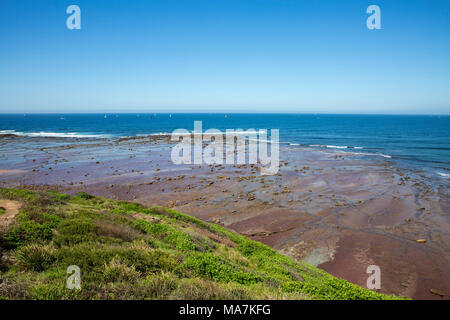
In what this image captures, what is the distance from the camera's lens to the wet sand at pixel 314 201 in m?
12.0

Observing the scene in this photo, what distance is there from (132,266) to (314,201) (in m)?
17.8

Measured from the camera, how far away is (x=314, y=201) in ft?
67.1

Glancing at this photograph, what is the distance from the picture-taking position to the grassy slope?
492 cm

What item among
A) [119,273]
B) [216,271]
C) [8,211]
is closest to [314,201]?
[216,271]

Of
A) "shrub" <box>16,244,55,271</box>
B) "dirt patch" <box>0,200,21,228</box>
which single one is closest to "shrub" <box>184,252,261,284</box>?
"shrub" <box>16,244,55,271</box>

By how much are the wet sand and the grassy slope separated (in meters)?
4.63

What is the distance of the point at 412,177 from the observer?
90.0 ft

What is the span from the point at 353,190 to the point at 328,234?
35.2 feet

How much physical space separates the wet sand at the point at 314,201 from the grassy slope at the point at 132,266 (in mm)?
4629

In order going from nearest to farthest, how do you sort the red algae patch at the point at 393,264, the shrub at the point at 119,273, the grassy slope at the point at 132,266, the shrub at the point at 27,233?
1. the grassy slope at the point at 132,266
2. the shrub at the point at 119,273
3. the shrub at the point at 27,233
4. the red algae patch at the point at 393,264

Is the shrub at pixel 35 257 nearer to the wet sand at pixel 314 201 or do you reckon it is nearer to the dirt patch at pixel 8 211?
the dirt patch at pixel 8 211

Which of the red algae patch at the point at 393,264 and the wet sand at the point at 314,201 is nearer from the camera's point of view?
the red algae patch at the point at 393,264

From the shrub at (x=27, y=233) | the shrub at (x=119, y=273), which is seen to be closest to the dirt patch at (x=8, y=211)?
the shrub at (x=27, y=233)

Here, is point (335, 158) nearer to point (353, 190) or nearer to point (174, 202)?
point (353, 190)
